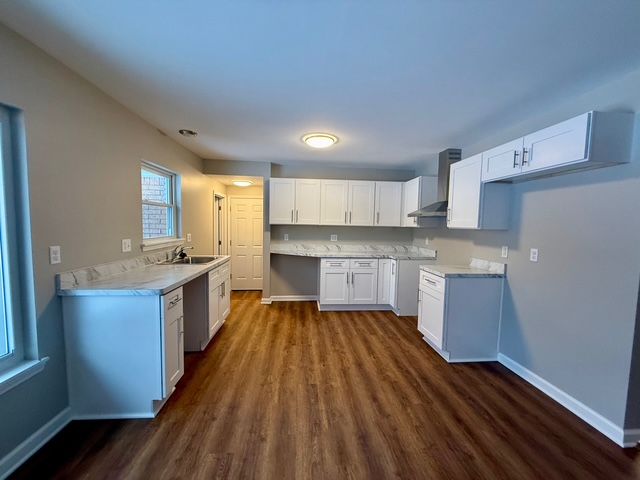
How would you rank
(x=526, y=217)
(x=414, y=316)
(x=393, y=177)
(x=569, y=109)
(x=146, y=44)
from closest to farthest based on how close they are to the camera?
1. (x=146, y=44)
2. (x=569, y=109)
3. (x=526, y=217)
4. (x=414, y=316)
5. (x=393, y=177)

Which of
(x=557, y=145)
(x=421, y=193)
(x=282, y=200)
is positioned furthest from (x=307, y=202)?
(x=557, y=145)

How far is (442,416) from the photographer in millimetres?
1904

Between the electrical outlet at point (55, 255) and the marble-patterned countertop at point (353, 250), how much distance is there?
9.04 feet

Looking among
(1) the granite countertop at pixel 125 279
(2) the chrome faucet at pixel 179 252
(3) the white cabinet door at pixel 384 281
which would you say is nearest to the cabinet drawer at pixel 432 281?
(3) the white cabinet door at pixel 384 281

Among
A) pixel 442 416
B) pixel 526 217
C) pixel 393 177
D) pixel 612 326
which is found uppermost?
pixel 393 177

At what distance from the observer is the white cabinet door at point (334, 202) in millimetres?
4273

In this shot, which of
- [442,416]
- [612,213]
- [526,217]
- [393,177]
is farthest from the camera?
[393,177]

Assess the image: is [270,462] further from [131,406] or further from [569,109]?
[569,109]

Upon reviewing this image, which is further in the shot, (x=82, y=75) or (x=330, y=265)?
(x=330, y=265)

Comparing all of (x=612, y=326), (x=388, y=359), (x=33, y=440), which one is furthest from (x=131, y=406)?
(x=612, y=326)

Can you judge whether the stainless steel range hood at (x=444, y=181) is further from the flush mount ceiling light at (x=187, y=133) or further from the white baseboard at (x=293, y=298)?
the flush mount ceiling light at (x=187, y=133)

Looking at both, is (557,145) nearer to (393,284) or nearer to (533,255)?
(533,255)

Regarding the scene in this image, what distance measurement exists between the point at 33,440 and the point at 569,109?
4.27 meters

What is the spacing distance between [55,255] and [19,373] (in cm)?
67
